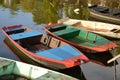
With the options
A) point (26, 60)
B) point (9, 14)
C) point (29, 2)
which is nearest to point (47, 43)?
point (26, 60)

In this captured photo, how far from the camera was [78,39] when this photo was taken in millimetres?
24875

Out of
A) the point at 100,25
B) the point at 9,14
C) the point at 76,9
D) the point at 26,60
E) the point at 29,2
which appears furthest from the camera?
the point at 29,2

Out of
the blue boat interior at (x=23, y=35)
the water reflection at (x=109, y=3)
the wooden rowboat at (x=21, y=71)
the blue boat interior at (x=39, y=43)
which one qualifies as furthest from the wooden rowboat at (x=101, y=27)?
the water reflection at (x=109, y=3)

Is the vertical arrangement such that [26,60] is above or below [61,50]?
below

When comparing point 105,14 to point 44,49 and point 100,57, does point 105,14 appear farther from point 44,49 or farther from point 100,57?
point 44,49

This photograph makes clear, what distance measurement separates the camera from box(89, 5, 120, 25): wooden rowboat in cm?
3198

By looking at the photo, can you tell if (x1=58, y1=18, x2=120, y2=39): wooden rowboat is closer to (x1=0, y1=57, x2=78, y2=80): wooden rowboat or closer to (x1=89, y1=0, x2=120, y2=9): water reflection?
(x1=0, y1=57, x2=78, y2=80): wooden rowboat

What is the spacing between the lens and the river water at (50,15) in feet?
65.1

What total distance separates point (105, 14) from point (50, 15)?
761 cm

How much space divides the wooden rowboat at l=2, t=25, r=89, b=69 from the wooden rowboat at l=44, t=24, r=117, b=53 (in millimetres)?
1558

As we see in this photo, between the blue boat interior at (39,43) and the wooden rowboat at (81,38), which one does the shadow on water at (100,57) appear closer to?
the wooden rowboat at (81,38)

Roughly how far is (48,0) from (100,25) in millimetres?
18331

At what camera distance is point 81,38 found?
25.0m

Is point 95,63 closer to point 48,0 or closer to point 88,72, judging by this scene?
point 88,72
